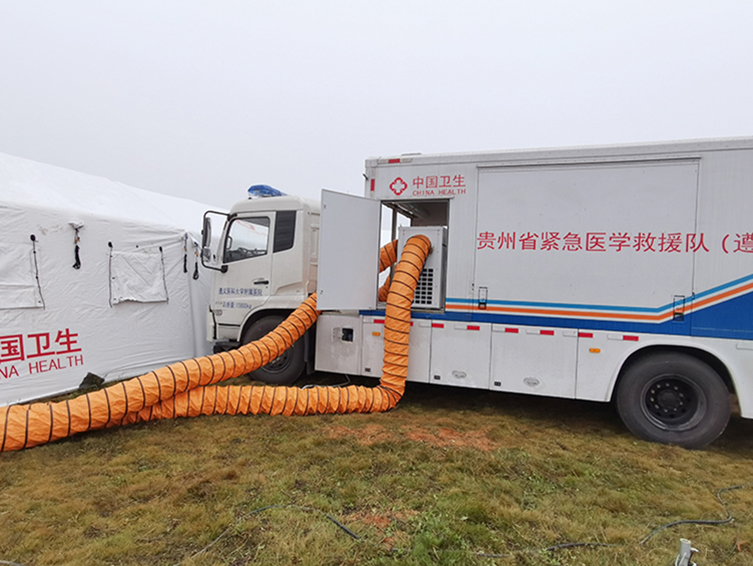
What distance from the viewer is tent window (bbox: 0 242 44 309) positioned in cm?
515

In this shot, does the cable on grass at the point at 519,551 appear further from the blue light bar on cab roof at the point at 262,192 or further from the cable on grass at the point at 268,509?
the blue light bar on cab roof at the point at 262,192

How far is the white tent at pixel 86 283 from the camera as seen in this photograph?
5.29 meters

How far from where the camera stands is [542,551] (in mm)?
2494

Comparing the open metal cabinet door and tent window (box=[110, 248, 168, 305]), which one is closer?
the open metal cabinet door

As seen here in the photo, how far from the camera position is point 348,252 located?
17.1 feet

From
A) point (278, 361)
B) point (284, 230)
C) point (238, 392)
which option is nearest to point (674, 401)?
point (238, 392)

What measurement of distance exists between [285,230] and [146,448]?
125 inches

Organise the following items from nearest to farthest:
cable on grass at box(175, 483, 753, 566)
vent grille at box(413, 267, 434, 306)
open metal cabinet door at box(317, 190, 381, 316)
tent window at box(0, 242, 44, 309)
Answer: cable on grass at box(175, 483, 753, 566)
open metal cabinet door at box(317, 190, 381, 316)
tent window at box(0, 242, 44, 309)
vent grille at box(413, 267, 434, 306)

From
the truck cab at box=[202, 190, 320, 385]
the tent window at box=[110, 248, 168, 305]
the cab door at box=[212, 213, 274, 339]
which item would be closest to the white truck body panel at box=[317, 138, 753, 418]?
the truck cab at box=[202, 190, 320, 385]

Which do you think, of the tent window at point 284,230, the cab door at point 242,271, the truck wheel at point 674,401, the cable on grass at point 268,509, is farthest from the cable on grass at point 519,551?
the tent window at point 284,230

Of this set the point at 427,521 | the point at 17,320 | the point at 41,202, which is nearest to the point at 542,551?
the point at 427,521

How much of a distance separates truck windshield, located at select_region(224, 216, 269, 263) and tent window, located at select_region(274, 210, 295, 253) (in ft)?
0.62

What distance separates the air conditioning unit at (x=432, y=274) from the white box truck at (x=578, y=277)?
0.06 ft

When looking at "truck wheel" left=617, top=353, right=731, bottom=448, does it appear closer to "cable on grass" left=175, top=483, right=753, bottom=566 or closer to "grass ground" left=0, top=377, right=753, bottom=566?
"grass ground" left=0, top=377, right=753, bottom=566
